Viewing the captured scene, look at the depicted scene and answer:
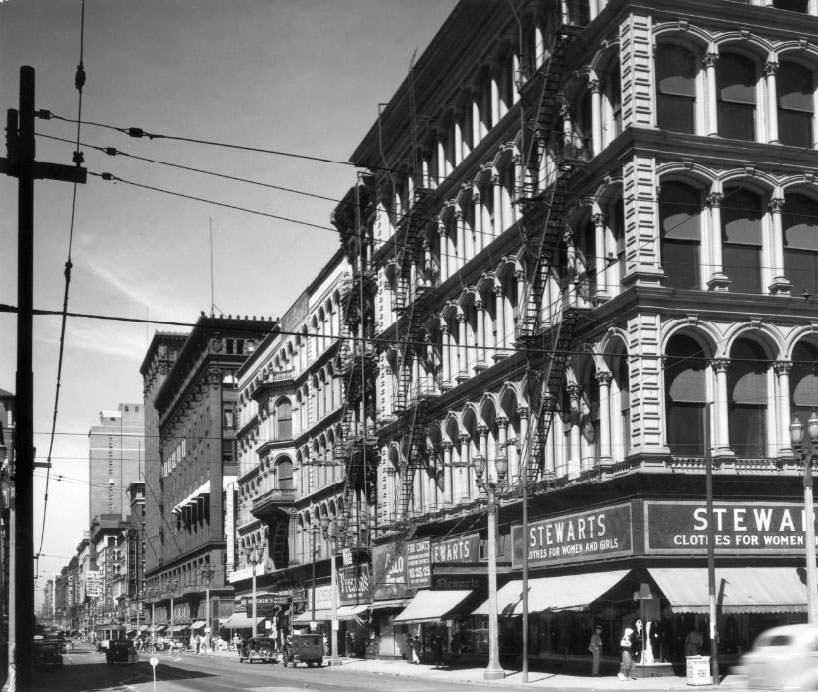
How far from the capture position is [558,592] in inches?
1633

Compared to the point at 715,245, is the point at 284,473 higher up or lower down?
lower down

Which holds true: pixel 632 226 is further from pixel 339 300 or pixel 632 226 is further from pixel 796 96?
pixel 339 300

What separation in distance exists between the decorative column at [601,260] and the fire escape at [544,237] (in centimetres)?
142

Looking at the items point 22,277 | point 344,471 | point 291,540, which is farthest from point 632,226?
point 291,540

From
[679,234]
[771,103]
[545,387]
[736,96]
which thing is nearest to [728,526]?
[545,387]

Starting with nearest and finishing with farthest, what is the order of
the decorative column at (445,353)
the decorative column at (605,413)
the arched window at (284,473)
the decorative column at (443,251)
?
the decorative column at (605,413)
the decorative column at (445,353)
the decorative column at (443,251)
the arched window at (284,473)

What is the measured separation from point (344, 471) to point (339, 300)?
37.0ft

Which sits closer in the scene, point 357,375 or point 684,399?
point 684,399

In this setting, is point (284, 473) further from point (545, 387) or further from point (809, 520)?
point (809, 520)

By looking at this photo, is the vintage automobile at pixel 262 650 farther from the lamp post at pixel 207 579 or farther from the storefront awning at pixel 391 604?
the lamp post at pixel 207 579

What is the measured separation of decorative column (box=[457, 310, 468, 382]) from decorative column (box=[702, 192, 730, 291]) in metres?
16.8

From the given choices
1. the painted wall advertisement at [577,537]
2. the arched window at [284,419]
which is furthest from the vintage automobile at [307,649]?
the arched window at [284,419]

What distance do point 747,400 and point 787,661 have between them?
62.1 feet

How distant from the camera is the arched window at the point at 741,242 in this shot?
132 feet
